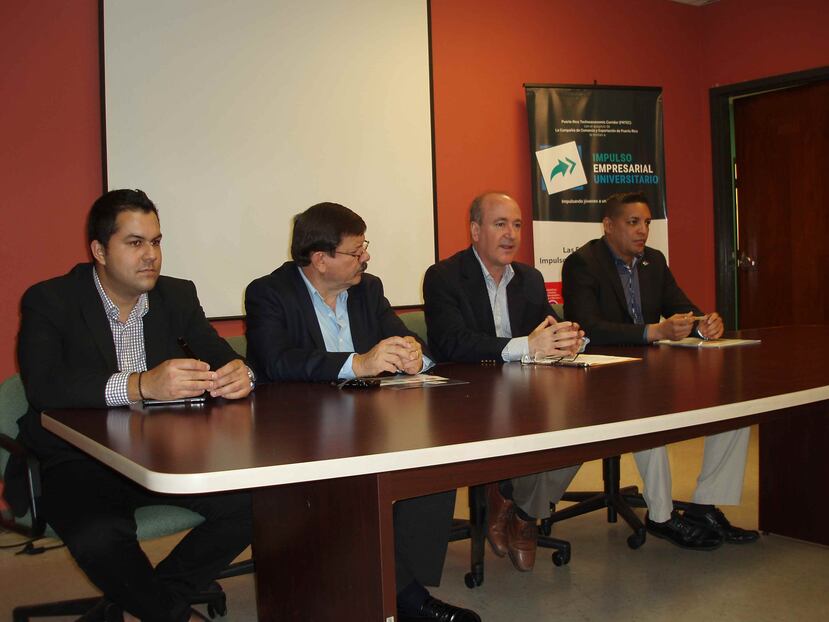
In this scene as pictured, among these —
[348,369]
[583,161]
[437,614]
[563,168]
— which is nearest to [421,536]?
[437,614]

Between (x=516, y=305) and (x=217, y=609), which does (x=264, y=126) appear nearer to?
(x=516, y=305)

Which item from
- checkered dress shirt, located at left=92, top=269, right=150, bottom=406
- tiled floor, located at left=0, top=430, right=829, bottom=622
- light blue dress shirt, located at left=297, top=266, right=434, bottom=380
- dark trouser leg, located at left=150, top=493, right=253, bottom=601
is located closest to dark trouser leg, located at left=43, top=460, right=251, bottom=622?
dark trouser leg, located at left=150, top=493, right=253, bottom=601

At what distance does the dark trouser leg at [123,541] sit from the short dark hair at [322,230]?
2.85 feet

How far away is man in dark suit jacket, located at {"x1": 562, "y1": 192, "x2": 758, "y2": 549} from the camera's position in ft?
10.2

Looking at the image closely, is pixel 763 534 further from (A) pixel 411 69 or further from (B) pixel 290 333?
(A) pixel 411 69

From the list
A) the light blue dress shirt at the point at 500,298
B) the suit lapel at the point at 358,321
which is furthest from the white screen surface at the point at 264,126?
the suit lapel at the point at 358,321

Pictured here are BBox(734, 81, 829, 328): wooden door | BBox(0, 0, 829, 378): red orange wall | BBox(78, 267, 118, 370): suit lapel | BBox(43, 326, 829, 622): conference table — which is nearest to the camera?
BBox(43, 326, 829, 622): conference table

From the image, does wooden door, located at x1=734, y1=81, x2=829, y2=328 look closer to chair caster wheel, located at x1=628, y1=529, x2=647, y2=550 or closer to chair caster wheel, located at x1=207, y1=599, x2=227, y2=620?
chair caster wheel, located at x1=628, y1=529, x2=647, y2=550

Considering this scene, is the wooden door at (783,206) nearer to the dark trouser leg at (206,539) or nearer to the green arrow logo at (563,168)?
the green arrow logo at (563,168)

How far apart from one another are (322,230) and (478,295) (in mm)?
796

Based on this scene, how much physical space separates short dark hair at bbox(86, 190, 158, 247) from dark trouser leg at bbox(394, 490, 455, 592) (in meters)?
1.17

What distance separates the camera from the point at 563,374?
2336 millimetres

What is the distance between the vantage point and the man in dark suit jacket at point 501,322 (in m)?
2.79

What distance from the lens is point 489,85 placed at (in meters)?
5.21
